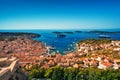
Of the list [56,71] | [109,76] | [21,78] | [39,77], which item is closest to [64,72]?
[56,71]

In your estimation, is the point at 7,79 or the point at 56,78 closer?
the point at 7,79

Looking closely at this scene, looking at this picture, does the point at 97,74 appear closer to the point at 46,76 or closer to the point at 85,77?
the point at 85,77

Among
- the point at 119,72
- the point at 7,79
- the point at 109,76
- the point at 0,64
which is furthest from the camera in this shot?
the point at 119,72

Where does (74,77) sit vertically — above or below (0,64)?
below

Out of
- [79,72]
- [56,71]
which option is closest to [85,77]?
[79,72]

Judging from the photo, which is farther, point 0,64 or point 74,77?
point 74,77

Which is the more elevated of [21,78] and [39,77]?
[21,78]

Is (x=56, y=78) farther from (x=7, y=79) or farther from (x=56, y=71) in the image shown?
(x=7, y=79)

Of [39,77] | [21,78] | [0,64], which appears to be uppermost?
[0,64]

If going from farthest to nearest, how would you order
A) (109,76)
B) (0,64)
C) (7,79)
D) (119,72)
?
(119,72)
(109,76)
(0,64)
(7,79)
